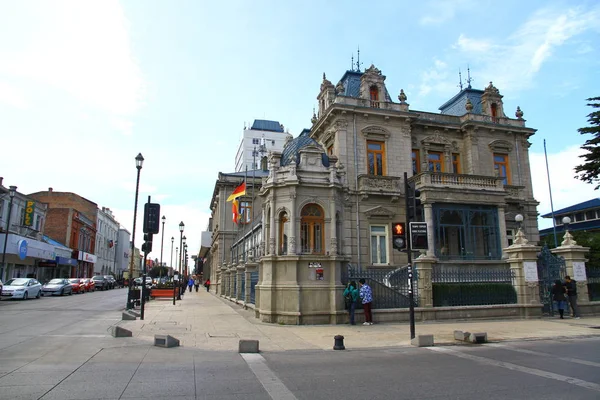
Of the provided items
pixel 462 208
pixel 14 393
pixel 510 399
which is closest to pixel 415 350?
pixel 510 399

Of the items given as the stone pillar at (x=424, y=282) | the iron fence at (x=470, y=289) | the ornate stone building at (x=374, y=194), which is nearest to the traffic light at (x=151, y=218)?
the ornate stone building at (x=374, y=194)

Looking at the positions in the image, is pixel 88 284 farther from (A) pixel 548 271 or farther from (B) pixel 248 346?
(A) pixel 548 271

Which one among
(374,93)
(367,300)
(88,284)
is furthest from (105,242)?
(367,300)

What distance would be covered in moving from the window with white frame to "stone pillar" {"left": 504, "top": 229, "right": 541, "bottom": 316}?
27.0ft

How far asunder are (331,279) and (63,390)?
36.7 ft

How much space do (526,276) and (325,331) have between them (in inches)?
385

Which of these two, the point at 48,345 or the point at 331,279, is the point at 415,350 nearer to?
the point at 331,279

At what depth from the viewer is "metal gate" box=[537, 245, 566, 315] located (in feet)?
63.7

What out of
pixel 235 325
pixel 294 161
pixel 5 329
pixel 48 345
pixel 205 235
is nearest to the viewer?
pixel 48 345

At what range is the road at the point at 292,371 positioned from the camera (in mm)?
6520

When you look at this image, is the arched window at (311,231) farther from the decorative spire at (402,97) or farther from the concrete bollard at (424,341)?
the decorative spire at (402,97)

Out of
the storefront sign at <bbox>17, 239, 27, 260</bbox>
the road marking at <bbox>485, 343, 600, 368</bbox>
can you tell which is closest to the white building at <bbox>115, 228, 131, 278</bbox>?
the storefront sign at <bbox>17, 239, 27, 260</bbox>

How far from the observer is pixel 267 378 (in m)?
7.60

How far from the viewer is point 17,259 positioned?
40.8m
